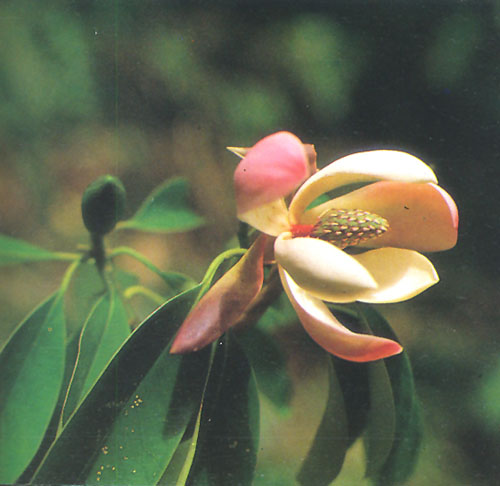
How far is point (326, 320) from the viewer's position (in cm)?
48

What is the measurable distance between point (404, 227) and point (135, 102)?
0.32 metres

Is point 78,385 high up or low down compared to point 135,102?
down

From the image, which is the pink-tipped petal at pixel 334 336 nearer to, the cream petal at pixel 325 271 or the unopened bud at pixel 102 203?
the cream petal at pixel 325 271

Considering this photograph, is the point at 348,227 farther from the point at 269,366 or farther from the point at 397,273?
the point at 269,366

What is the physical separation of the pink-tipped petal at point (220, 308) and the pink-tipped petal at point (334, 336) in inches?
1.3

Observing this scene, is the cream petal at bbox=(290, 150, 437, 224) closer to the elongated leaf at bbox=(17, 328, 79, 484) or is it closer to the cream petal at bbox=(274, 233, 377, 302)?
the cream petal at bbox=(274, 233, 377, 302)

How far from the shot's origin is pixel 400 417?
59 centimetres

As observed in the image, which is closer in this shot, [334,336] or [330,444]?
[334,336]

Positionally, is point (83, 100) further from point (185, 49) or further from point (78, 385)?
point (78, 385)

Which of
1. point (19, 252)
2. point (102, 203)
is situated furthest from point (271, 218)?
point (19, 252)

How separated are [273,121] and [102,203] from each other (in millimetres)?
209

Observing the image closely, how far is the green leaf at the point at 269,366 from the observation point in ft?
1.91

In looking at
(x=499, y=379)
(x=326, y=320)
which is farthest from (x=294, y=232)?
(x=499, y=379)

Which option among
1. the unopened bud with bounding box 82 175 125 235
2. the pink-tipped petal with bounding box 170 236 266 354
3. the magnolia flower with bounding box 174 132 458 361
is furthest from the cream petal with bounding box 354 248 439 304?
the unopened bud with bounding box 82 175 125 235
